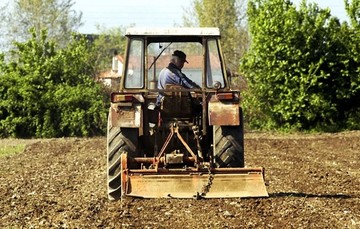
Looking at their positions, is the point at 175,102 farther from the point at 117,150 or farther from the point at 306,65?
the point at 306,65

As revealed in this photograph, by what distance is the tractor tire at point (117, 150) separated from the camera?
10.7m

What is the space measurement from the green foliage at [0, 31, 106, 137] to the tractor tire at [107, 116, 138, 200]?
1719 cm

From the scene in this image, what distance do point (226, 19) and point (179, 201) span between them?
2009 inches

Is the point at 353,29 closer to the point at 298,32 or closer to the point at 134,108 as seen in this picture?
the point at 298,32

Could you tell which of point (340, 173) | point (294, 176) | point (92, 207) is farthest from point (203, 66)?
point (340, 173)

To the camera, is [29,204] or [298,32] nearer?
[29,204]

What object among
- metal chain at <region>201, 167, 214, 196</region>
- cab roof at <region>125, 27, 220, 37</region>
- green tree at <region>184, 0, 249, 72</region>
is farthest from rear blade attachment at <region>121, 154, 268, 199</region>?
green tree at <region>184, 0, 249, 72</region>

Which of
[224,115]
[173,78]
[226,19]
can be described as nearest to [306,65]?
[173,78]

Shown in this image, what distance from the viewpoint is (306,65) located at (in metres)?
28.0

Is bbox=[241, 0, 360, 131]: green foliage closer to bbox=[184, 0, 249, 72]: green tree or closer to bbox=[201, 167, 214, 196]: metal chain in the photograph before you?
bbox=[201, 167, 214, 196]: metal chain

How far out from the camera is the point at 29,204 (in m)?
10.4

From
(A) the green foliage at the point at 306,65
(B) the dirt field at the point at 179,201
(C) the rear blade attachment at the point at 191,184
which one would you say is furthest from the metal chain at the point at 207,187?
(A) the green foliage at the point at 306,65

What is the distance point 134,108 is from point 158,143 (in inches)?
29.5

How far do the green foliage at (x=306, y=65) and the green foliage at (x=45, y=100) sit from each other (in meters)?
5.92
